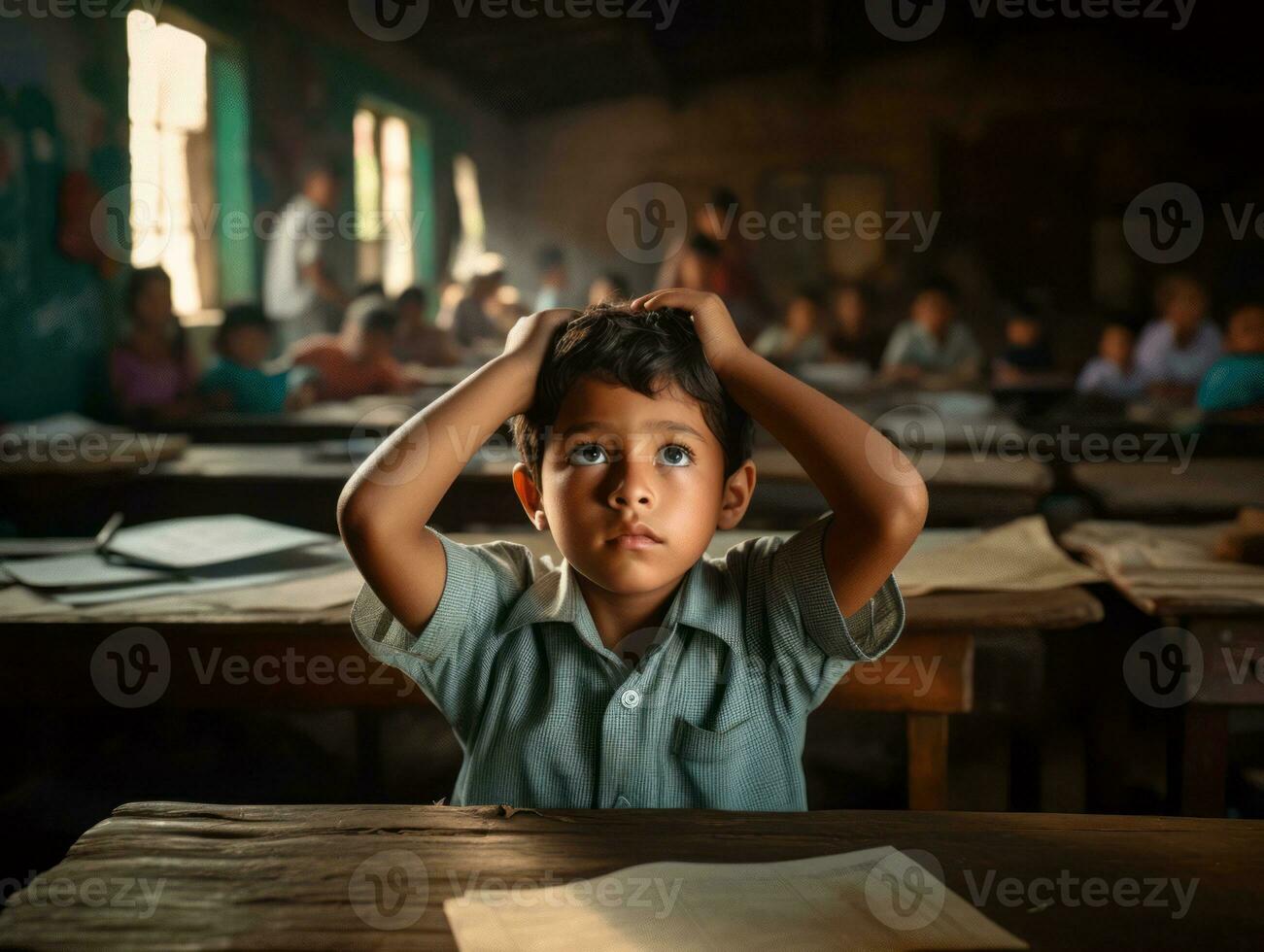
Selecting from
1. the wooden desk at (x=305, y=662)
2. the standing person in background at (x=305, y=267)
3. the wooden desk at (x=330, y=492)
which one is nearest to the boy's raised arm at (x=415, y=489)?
the wooden desk at (x=305, y=662)

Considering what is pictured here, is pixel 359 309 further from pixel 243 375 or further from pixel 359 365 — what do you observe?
pixel 243 375

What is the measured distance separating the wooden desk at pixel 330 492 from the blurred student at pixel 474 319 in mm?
4765

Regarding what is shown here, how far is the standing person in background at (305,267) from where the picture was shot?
20.8ft

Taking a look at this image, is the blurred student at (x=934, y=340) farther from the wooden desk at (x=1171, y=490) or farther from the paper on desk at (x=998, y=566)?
the paper on desk at (x=998, y=566)

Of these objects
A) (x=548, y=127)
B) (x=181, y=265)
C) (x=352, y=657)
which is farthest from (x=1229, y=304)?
(x=352, y=657)

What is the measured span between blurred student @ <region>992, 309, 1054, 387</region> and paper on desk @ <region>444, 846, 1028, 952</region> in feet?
25.1

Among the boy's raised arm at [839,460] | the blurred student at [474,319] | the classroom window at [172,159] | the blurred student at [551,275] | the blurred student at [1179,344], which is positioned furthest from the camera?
the blurred student at [551,275]

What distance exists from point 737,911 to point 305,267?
21.1 ft

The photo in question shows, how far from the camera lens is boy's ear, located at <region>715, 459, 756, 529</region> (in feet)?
3.64

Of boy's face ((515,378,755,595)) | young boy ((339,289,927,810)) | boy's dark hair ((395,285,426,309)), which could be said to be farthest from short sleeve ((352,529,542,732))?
boy's dark hair ((395,285,426,309))

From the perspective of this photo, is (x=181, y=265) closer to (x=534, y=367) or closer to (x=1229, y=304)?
(x=534, y=367)

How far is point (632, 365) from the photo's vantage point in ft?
3.37

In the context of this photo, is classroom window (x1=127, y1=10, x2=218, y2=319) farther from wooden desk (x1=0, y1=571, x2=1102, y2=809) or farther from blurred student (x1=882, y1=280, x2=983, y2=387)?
blurred student (x1=882, y1=280, x2=983, y2=387)

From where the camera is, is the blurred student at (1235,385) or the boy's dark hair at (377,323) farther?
the boy's dark hair at (377,323)
